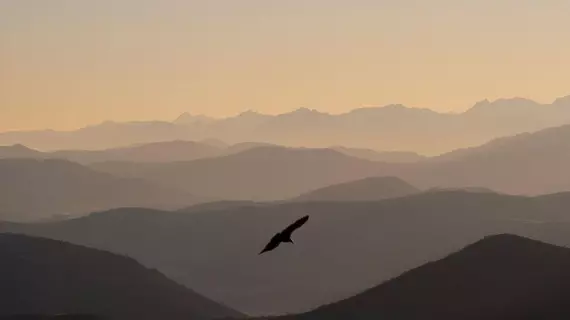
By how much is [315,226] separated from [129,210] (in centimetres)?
4040

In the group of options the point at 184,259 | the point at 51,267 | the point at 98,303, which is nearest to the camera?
the point at 98,303

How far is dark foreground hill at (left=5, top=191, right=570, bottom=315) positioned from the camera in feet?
452

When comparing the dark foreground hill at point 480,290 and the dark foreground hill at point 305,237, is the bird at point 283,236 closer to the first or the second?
the dark foreground hill at point 480,290

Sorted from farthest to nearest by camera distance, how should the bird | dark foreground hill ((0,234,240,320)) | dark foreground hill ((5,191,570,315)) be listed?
dark foreground hill ((5,191,570,315)) → dark foreground hill ((0,234,240,320)) → the bird

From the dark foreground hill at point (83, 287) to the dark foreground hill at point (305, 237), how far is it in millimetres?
27048

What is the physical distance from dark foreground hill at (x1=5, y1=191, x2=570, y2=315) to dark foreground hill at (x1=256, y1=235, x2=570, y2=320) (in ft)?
169

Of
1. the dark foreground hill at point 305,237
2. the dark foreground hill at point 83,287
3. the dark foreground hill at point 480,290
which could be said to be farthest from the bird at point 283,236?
the dark foreground hill at point 305,237

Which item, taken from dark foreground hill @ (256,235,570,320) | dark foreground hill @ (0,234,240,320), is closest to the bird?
dark foreground hill @ (256,235,570,320)

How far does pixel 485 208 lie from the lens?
168625 millimetres

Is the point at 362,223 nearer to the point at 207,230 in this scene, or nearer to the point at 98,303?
the point at 207,230

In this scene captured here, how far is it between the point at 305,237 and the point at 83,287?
71662 mm

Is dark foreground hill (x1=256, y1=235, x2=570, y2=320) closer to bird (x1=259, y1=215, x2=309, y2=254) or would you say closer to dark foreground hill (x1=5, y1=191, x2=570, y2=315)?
bird (x1=259, y1=215, x2=309, y2=254)

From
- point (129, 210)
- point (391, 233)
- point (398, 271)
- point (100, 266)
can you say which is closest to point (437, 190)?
point (391, 233)

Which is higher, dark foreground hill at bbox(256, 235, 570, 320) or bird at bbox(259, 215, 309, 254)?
dark foreground hill at bbox(256, 235, 570, 320)
